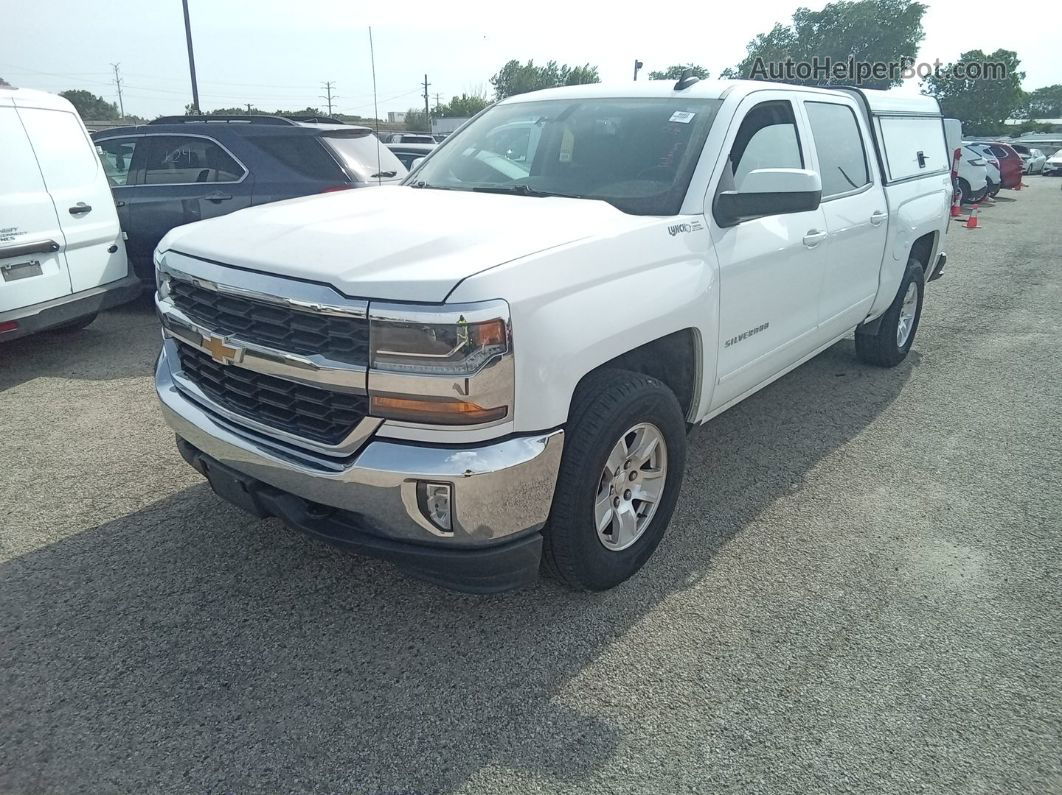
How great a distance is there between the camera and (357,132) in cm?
737

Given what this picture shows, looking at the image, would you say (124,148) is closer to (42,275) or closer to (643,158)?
(42,275)

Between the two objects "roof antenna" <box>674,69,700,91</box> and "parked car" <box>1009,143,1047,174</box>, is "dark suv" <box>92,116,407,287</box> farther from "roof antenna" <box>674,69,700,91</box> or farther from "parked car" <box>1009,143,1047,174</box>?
"parked car" <box>1009,143,1047,174</box>

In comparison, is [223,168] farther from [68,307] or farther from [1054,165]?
[1054,165]

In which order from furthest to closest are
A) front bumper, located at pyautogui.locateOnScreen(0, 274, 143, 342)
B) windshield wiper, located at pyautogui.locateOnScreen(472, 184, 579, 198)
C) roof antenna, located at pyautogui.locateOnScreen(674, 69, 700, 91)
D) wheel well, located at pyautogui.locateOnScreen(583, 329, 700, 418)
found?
front bumper, located at pyautogui.locateOnScreen(0, 274, 143, 342) < roof antenna, located at pyautogui.locateOnScreen(674, 69, 700, 91) < windshield wiper, located at pyautogui.locateOnScreen(472, 184, 579, 198) < wheel well, located at pyautogui.locateOnScreen(583, 329, 700, 418)

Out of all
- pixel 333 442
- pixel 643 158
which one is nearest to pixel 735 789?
pixel 333 442

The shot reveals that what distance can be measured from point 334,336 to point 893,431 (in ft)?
12.1

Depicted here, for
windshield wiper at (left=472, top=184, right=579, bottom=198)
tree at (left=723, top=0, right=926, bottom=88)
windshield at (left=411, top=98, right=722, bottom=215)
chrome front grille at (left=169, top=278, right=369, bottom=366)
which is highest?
tree at (left=723, top=0, right=926, bottom=88)

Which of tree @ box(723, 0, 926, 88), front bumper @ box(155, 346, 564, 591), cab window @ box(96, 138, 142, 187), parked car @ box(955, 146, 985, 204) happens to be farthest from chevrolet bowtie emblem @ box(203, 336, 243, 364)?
tree @ box(723, 0, 926, 88)

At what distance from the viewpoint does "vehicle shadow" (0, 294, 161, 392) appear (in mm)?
5496

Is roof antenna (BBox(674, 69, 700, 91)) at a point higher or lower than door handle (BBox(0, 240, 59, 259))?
higher

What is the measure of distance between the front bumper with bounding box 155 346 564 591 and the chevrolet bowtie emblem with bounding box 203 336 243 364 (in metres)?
0.28

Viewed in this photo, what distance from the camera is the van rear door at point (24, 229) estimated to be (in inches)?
199

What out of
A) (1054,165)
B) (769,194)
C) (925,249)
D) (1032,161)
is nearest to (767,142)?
(769,194)

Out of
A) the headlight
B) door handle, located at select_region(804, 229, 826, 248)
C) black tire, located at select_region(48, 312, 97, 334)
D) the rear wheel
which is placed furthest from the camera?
the rear wheel
